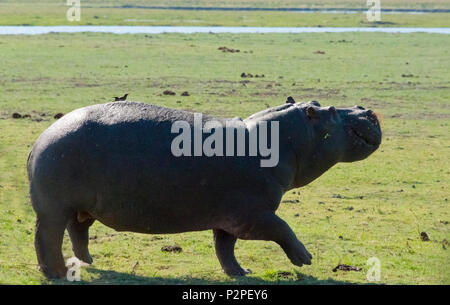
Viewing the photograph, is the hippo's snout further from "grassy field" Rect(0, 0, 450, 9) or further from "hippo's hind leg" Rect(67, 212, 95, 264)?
"grassy field" Rect(0, 0, 450, 9)

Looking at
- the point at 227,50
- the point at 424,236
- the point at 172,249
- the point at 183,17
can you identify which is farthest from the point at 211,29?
the point at 172,249

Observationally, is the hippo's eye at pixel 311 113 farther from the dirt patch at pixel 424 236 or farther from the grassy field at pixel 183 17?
the grassy field at pixel 183 17

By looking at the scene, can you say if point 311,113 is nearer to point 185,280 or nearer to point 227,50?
point 185,280

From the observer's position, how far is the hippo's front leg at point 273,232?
700cm

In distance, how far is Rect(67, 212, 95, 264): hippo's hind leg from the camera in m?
7.44

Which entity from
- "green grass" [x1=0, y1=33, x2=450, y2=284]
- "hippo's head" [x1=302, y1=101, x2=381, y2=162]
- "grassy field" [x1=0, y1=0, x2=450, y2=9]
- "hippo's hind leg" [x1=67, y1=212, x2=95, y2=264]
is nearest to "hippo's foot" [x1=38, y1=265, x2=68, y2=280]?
"green grass" [x1=0, y1=33, x2=450, y2=284]

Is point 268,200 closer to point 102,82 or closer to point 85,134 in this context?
point 85,134

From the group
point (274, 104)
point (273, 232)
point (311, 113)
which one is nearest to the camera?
point (273, 232)

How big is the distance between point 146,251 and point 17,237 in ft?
4.36

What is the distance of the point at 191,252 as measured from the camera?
8.31 metres

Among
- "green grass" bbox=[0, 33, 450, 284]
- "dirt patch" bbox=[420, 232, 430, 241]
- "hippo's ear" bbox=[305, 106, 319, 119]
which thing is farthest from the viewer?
"dirt patch" bbox=[420, 232, 430, 241]

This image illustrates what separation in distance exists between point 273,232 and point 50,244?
182 centimetres

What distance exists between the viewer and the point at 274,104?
18.5 metres

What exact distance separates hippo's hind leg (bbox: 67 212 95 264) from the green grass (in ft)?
0.60
